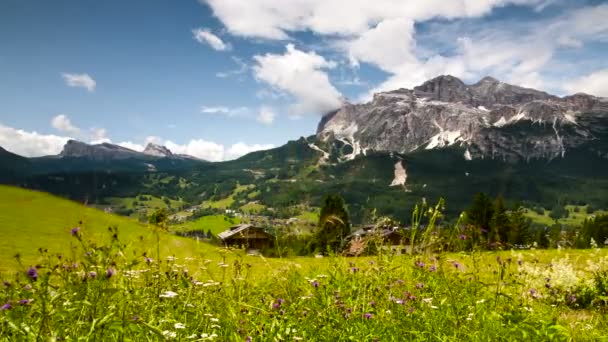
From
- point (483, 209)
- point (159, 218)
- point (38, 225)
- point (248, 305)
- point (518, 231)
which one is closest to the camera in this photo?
point (248, 305)

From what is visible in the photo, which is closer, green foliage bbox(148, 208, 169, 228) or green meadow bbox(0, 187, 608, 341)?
green meadow bbox(0, 187, 608, 341)

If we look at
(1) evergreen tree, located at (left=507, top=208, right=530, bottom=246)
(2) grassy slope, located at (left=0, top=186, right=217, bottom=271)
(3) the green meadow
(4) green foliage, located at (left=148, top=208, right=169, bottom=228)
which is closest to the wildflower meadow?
(3) the green meadow

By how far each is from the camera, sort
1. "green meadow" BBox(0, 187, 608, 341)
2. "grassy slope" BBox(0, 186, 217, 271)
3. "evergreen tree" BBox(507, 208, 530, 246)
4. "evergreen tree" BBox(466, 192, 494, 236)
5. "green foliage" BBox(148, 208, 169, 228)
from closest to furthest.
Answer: "green meadow" BBox(0, 187, 608, 341) → "green foliage" BBox(148, 208, 169, 228) → "grassy slope" BBox(0, 186, 217, 271) → "evergreen tree" BBox(466, 192, 494, 236) → "evergreen tree" BBox(507, 208, 530, 246)

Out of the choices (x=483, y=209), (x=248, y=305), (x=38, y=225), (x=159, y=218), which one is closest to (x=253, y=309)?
(x=248, y=305)

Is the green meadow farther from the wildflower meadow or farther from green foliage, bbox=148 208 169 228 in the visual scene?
green foliage, bbox=148 208 169 228

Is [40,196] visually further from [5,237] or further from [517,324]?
[517,324]

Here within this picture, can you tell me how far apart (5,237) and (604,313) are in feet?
93.9

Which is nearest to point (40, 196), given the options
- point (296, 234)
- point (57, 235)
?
point (57, 235)

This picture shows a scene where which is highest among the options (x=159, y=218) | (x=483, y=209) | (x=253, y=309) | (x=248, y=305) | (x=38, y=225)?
(x=159, y=218)

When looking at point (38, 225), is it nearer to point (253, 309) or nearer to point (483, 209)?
point (253, 309)

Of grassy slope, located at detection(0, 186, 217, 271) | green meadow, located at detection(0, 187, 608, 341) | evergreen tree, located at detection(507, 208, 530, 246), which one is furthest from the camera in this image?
evergreen tree, located at detection(507, 208, 530, 246)

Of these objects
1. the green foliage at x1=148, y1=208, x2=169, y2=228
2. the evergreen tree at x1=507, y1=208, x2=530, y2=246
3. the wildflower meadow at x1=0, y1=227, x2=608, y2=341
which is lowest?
the evergreen tree at x1=507, y1=208, x2=530, y2=246

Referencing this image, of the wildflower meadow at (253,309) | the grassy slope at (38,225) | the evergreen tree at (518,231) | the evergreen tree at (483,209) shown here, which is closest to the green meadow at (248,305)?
the wildflower meadow at (253,309)

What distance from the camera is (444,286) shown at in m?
7.78
